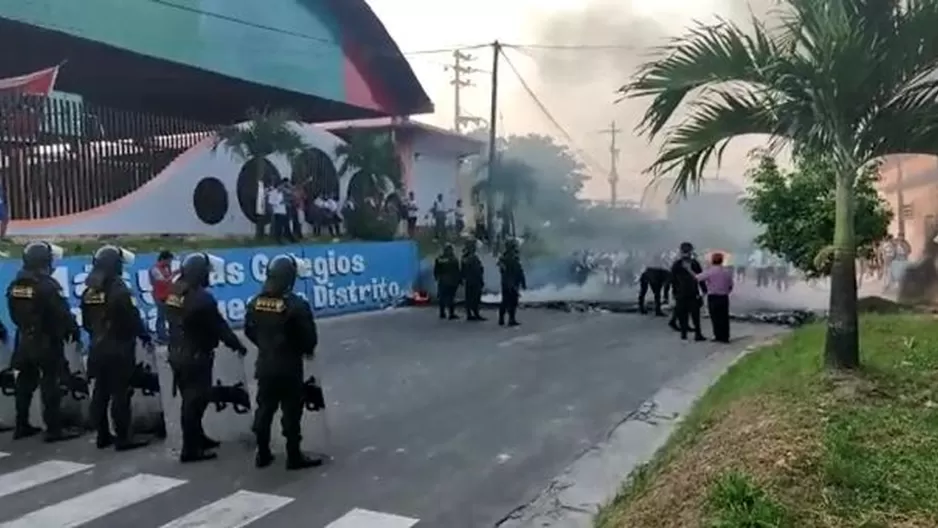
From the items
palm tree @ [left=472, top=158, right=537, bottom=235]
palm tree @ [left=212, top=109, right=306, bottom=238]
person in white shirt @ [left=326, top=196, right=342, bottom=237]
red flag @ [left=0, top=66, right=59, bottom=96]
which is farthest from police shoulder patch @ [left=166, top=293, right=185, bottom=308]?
palm tree @ [left=472, top=158, right=537, bottom=235]

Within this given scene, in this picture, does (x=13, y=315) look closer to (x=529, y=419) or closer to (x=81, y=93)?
(x=529, y=419)

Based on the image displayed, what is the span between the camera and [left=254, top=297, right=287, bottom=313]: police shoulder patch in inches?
243

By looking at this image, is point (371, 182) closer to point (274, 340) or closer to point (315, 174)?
point (315, 174)

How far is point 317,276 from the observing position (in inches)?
690

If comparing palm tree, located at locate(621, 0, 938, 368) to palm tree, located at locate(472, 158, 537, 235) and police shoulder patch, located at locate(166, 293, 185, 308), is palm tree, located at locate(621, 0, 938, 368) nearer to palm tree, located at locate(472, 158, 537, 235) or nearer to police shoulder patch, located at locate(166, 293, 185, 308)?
police shoulder patch, located at locate(166, 293, 185, 308)

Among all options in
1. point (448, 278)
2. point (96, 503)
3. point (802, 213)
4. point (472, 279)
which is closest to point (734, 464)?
point (96, 503)

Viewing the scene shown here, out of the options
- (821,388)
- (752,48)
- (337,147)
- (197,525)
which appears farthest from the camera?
(337,147)

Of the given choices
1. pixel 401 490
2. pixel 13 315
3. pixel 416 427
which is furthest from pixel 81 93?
pixel 401 490

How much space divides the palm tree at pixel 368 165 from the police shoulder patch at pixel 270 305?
14.9 m

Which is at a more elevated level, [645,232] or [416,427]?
[645,232]

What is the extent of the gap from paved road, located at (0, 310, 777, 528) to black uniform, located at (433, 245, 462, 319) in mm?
5102

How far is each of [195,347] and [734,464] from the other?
3.87 m

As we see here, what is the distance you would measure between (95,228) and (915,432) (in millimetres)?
14001

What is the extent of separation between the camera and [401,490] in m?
5.77
